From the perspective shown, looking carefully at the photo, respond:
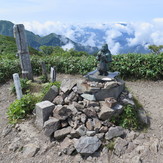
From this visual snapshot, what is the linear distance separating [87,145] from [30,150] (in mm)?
1427

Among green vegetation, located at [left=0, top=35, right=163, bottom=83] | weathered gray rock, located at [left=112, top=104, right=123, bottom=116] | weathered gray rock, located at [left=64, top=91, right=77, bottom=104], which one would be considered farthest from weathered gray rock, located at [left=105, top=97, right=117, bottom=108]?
green vegetation, located at [left=0, top=35, right=163, bottom=83]

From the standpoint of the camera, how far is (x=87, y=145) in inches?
147

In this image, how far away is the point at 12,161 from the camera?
12.0 feet

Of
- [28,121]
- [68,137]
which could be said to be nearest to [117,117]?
[68,137]

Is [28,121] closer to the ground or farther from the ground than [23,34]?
closer to the ground

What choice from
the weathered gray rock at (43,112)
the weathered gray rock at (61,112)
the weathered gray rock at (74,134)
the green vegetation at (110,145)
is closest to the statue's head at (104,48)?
the weathered gray rock at (61,112)

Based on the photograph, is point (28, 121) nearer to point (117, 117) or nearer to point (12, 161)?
point (12, 161)

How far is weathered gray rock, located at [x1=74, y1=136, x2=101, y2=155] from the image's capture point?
3655 millimetres

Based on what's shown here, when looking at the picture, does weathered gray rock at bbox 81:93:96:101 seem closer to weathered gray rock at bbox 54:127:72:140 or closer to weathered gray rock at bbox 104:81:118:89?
weathered gray rock at bbox 104:81:118:89

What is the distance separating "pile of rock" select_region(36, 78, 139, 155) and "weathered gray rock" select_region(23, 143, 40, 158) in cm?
44

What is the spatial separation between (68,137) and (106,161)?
1.12m

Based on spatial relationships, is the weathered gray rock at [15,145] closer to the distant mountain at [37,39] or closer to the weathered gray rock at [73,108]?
the weathered gray rock at [73,108]

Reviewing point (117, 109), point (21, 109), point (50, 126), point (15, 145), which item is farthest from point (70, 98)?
point (15, 145)

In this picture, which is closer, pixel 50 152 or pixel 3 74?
pixel 50 152
